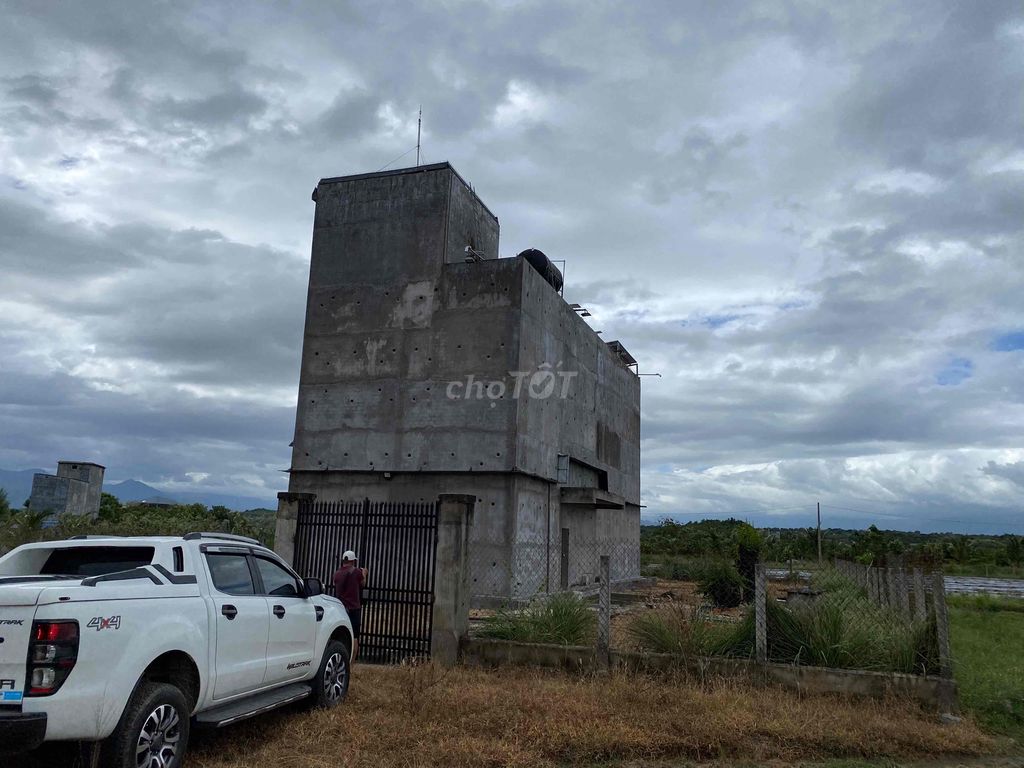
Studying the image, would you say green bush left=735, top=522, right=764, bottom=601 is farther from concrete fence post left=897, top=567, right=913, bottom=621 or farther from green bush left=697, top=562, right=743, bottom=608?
concrete fence post left=897, top=567, right=913, bottom=621

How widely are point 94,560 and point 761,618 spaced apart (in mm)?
7592

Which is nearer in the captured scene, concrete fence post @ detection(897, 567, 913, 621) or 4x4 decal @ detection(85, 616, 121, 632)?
4x4 decal @ detection(85, 616, 121, 632)

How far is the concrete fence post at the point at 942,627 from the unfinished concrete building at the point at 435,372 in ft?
44.8

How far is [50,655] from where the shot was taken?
16.8ft

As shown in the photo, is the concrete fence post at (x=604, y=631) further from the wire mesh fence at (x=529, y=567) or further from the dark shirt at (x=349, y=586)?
the wire mesh fence at (x=529, y=567)

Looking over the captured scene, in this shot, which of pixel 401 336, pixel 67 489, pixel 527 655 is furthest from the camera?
pixel 67 489

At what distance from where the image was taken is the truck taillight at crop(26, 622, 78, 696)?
16.8 feet

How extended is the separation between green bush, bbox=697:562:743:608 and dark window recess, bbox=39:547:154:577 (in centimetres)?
Answer: 1786

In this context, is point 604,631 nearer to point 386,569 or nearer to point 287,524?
point 386,569

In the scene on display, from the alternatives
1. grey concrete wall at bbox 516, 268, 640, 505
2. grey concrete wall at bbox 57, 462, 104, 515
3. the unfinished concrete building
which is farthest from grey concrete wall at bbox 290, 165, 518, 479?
grey concrete wall at bbox 57, 462, 104, 515

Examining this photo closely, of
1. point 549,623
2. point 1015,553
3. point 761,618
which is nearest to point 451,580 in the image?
point 549,623

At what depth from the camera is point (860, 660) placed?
372 inches

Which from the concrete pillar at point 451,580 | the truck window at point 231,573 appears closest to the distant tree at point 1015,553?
the concrete pillar at point 451,580

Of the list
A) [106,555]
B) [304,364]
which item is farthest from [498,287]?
[106,555]
